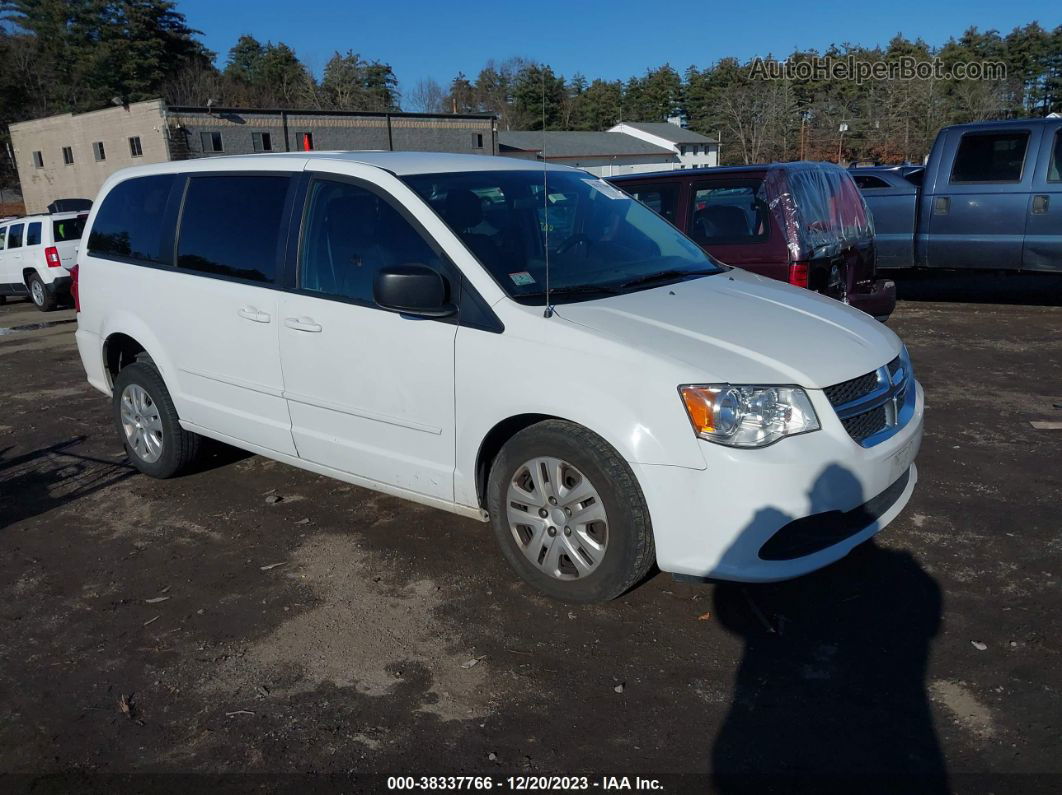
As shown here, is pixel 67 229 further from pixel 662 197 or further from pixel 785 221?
pixel 785 221

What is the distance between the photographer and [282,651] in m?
3.43

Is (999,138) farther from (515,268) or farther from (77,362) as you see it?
(77,362)

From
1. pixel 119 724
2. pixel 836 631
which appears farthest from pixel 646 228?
pixel 119 724

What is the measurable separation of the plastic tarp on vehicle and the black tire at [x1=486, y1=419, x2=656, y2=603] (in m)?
3.96

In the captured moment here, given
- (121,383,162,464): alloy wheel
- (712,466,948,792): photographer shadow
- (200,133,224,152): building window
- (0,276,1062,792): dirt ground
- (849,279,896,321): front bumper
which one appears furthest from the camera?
(200,133,224,152): building window

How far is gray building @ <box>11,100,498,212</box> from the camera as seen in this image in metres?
40.4

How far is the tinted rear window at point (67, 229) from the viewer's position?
50.9 ft

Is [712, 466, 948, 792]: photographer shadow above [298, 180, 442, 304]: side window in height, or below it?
below

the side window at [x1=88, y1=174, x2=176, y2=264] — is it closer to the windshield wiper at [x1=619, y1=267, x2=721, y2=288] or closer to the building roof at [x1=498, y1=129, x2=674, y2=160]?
the windshield wiper at [x1=619, y1=267, x2=721, y2=288]

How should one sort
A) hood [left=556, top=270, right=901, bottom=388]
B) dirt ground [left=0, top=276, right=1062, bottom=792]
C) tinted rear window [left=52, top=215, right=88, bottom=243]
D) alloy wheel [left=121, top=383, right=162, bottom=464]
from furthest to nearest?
tinted rear window [left=52, top=215, right=88, bottom=243], alloy wheel [left=121, top=383, right=162, bottom=464], hood [left=556, top=270, right=901, bottom=388], dirt ground [left=0, top=276, right=1062, bottom=792]

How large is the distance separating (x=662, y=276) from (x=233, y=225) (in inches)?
93.6

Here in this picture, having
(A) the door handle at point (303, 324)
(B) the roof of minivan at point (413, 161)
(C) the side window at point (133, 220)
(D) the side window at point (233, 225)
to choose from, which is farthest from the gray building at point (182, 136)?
(A) the door handle at point (303, 324)

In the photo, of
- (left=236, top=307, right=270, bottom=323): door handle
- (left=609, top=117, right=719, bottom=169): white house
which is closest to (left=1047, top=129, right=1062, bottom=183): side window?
(left=236, top=307, right=270, bottom=323): door handle

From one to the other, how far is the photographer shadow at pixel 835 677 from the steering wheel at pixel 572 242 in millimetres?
1687
